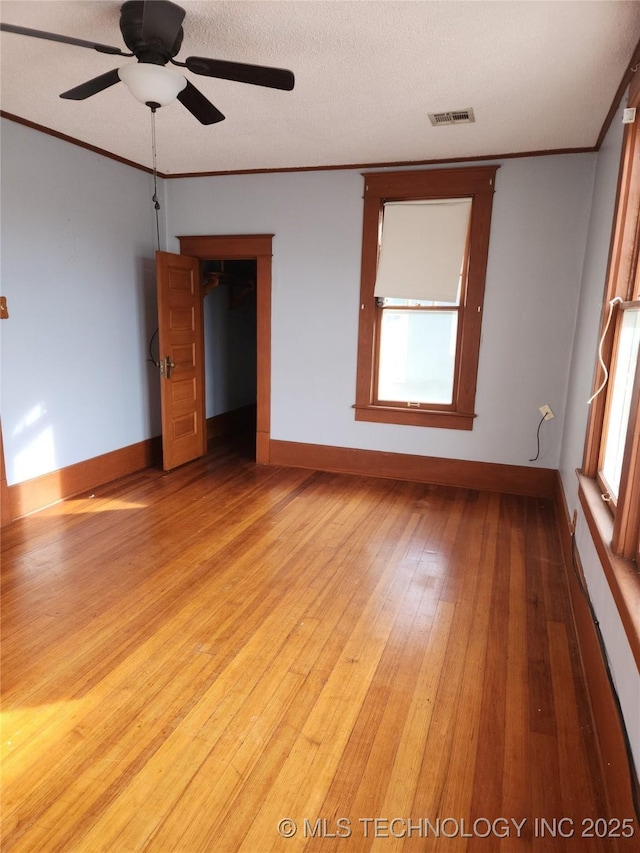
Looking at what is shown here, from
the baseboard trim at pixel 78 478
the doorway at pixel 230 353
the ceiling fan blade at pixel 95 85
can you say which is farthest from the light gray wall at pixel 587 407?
the baseboard trim at pixel 78 478

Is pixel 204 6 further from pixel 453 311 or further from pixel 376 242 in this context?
pixel 453 311

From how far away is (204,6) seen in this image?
2184 mm

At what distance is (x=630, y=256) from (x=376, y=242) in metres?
2.34

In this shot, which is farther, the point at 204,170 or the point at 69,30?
the point at 204,170

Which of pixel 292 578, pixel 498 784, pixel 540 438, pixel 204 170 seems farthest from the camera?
pixel 204 170

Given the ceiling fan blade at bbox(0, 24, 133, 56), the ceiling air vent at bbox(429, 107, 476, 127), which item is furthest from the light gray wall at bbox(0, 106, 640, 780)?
the ceiling fan blade at bbox(0, 24, 133, 56)

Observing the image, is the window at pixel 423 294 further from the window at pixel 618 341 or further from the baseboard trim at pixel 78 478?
the baseboard trim at pixel 78 478

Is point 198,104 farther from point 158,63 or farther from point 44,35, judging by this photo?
point 44,35

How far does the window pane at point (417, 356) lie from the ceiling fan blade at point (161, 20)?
9.28 feet

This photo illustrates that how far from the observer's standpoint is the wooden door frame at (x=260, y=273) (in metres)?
4.93

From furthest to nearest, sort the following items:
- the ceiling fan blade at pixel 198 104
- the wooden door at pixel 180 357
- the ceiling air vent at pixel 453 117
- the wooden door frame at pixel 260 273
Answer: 1. the wooden door frame at pixel 260 273
2. the wooden door at pixel 180 357
3. the ceiling air vent at pixel 453 117
4. the ceiling fan blade at pixel 198 104

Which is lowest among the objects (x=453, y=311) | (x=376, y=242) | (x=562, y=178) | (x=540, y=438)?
(x=540, y=438)

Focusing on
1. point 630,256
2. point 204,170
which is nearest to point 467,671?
point 630,256

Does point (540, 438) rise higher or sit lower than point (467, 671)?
higher
